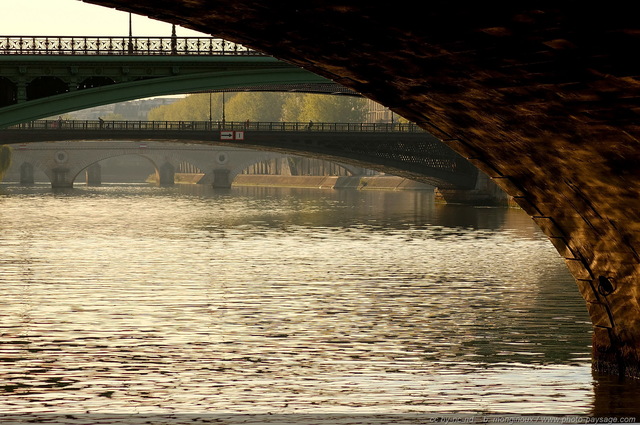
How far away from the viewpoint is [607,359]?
1487 cm

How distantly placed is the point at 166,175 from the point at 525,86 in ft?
480

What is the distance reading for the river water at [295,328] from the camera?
→ 13555mm

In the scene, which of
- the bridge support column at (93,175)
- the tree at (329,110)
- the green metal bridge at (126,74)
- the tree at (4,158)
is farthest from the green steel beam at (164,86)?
the bridge support column at (93,175)

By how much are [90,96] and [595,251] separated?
3328 centimetres

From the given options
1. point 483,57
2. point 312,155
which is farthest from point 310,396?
point 312,155

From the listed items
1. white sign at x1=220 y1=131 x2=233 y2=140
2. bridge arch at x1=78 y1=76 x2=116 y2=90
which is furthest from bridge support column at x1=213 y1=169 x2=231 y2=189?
bridge arch at x1=78 y1=76 x2=116 y2=90

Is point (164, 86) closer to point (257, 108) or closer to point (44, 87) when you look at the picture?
point (44, 87)

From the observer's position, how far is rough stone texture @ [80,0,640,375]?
29.2ft

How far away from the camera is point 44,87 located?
44938 millimetres

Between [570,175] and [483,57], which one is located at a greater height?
[483,57]

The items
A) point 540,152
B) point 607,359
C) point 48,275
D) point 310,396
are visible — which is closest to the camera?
point 540,152

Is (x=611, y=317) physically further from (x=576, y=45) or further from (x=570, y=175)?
(x=576, y=45)

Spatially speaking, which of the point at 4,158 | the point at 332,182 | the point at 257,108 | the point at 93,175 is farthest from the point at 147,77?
the point at 93,175

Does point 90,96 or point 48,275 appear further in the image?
point 90,96
